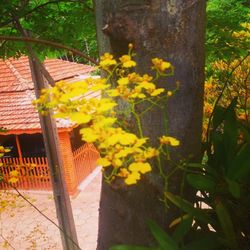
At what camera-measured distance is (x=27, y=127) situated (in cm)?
1082

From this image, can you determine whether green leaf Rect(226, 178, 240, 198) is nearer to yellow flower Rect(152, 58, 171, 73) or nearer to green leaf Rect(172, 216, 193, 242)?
green leaf Rect(172, 216, 193, 242)

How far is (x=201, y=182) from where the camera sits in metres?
1.68

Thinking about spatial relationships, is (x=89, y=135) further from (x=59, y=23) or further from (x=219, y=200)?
(x=59, y=23)

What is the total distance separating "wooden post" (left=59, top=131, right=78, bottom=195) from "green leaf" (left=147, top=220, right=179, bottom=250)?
9.59 metres

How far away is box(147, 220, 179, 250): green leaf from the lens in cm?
156

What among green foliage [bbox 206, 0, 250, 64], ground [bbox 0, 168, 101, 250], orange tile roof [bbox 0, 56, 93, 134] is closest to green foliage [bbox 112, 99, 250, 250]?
green foliage [bbox 206, 0, 250, 64]

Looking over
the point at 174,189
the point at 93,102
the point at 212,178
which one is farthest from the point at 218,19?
the point at 93,102

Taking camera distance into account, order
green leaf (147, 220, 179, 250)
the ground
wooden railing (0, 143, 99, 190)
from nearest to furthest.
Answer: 1. green leaf (147, 220, 179, 250)
2. the ground
3. wooden railing (0, 143, 99, 190)

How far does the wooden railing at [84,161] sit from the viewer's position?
11609 millimetres

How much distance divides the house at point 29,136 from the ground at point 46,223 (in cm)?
52

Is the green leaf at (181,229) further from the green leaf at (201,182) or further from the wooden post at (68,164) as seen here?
the wooden post at (68,164)

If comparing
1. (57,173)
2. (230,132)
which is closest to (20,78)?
(57,173)

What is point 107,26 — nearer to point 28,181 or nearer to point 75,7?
point 75,7

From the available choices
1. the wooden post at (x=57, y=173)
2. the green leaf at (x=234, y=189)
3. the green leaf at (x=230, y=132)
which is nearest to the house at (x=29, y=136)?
the wooden post at (x=57, y=173)
